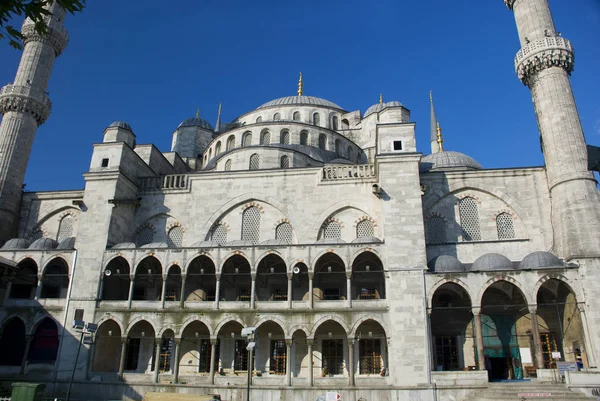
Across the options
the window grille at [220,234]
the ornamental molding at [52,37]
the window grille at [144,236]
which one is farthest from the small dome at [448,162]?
the ornamental molding at [52,37]

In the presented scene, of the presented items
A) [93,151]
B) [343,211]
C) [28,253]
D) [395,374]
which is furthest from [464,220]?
[28,253]

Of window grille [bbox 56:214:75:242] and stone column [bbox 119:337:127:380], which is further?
window grille [bbox 56:214:75:242]

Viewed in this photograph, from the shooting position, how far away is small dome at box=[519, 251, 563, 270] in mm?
18031

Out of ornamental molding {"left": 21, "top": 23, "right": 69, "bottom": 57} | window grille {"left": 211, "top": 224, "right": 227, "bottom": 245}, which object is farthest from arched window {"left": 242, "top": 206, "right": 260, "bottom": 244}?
ornamental molding {"left": 21, "top": 23, "right": 69, "bottom": 57}

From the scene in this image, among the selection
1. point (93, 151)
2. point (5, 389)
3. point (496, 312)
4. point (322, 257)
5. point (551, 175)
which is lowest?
point (5, 389)

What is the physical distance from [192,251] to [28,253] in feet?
25.0

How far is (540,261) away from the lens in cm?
1814

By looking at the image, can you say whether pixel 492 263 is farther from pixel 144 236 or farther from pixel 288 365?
pixel 144 236

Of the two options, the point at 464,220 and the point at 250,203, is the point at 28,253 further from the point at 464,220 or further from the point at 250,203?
the point at 464,220

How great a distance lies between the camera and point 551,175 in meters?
20.3

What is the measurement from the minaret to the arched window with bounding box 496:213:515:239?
68.4 inches

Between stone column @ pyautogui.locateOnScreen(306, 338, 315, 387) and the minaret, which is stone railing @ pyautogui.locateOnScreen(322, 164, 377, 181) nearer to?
stone column @ pyautogui.locateOnScreen(306, 338, 315, 387)

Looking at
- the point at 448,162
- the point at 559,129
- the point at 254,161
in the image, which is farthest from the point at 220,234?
the point at 559,129

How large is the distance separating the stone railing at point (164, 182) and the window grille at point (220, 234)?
2.78m
